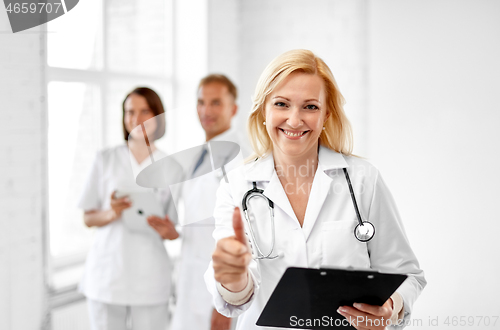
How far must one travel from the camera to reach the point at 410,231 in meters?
3.00

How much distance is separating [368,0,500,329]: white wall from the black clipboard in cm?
192

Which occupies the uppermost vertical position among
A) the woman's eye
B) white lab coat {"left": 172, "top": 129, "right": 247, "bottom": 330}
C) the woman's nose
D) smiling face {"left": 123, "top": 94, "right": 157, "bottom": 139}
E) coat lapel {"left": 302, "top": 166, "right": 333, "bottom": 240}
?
smiling face {"left": 123, "top": 94, "right": 157, "bottom": 139}

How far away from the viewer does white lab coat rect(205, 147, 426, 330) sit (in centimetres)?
128

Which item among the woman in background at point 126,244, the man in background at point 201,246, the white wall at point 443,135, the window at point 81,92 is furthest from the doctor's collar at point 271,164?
the white wall at point 443,135

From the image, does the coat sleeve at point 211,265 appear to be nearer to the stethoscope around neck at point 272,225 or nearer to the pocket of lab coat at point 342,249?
the stethoscope around neck at point 272,225

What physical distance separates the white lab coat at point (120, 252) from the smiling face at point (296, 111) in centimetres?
88

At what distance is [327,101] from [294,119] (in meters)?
0.19

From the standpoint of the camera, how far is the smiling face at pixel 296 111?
1293mm

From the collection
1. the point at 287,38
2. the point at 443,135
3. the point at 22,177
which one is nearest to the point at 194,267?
the point at 22,177

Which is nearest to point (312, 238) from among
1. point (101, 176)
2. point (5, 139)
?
point (101, 176)

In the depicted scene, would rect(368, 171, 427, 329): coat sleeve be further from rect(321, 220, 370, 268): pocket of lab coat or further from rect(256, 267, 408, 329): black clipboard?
rect(256, 267, 408, 329): black clipboard

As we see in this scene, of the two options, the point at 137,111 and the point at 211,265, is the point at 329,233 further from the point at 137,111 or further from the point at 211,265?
the point at 137,111

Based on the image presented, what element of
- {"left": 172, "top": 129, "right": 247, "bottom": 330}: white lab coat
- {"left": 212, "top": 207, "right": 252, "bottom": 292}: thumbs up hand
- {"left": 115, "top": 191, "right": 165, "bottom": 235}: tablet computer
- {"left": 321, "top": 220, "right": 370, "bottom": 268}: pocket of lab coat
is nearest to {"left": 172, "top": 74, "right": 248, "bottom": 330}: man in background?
{"left": 172, "top": 129, "right": 247, "bottom": 330}: white lab coat

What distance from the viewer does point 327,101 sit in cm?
140
